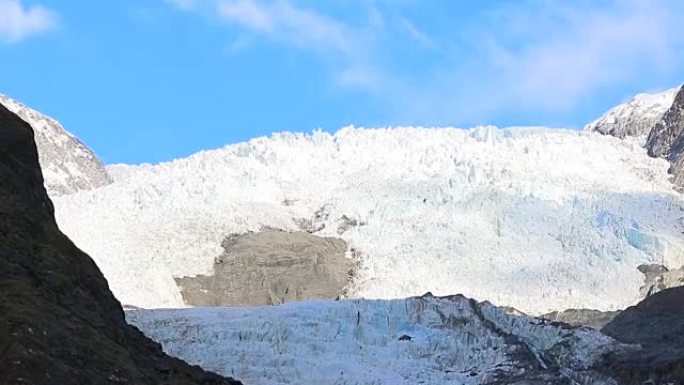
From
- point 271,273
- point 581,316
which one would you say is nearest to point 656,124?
point 581,316

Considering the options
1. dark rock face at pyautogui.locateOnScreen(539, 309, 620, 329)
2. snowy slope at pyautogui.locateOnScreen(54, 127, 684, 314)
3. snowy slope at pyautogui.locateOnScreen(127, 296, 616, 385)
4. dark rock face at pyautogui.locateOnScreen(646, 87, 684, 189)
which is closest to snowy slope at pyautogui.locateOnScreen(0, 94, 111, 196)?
snowy slope at pyautogui.locateOnScreen(54, 127, 684, 314)

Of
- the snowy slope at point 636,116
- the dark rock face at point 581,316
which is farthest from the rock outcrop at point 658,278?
the snowy slope at point 636,116

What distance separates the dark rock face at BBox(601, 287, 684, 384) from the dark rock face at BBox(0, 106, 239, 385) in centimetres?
1165

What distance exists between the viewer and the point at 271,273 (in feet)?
162

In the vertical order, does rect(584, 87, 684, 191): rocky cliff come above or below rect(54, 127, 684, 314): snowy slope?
above

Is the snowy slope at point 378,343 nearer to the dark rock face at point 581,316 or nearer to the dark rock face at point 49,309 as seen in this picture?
the dark rock face at point 49,309

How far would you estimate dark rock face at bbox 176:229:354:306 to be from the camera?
47.9 metres

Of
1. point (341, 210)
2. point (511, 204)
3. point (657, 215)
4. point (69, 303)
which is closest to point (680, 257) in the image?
point (657, 215)

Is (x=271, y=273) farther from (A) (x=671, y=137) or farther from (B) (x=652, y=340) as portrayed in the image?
(A) (x=671, y=137)

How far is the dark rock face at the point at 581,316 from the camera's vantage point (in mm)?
42844

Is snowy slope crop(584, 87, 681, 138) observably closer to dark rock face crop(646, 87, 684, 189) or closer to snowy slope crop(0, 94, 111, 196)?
dark rock face crop(646, 87, 684, 189)

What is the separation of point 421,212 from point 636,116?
38053 millimetres

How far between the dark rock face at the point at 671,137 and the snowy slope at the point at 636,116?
4.68m

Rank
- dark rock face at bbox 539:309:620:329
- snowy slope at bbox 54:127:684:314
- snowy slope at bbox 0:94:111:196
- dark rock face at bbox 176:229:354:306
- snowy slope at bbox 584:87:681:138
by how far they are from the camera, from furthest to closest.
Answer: snowy slope at bbox 0:94:111:196 < snowy slope at bbox 584:87:681:138 < snowy slope at bbox 54:127:684:314 < dark rock face at bbox 176:229:354:306 < dark rock face at bbox 539:309:620:329
